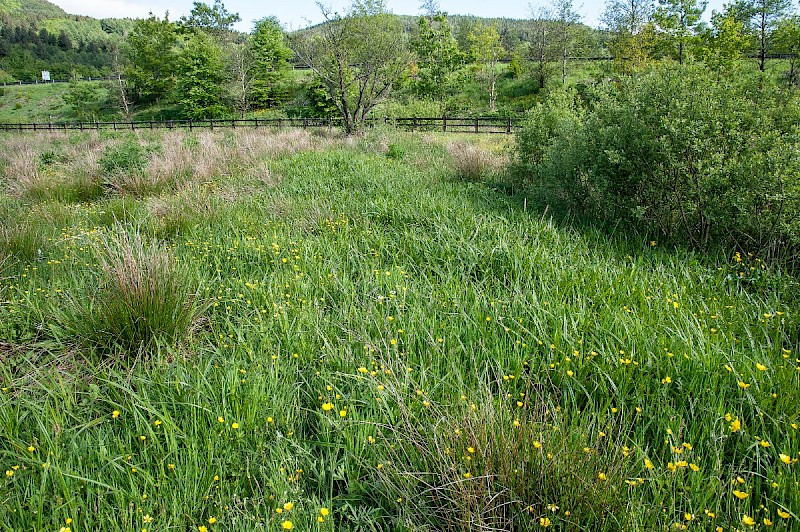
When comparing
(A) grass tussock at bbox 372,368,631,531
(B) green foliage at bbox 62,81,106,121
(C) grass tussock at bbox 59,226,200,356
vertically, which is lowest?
(A) grass tussock at bbox 372,368,631,531

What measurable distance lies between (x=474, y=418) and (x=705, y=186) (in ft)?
13.5

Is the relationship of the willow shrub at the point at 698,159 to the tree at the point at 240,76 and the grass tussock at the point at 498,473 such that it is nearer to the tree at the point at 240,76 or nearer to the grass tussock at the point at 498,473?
the grass tussock at the point at 498,473

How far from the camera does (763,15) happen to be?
2948 cm

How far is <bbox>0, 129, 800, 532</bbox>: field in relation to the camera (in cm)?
204

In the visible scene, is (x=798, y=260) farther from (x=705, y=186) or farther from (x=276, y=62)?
(x=276, y=62)

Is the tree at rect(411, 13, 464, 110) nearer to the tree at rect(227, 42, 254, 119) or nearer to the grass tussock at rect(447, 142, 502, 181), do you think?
the tree at rect(227, 42, 254, 119)

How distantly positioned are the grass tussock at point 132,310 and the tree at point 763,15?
1431 inches

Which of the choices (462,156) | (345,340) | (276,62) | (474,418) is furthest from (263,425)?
(276,62)

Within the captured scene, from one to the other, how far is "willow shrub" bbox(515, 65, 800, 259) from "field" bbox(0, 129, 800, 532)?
0.39m

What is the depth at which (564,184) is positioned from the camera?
660cm

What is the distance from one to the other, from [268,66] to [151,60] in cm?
1619

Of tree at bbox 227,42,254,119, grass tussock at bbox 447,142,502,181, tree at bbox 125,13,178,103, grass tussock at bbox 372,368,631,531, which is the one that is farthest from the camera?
tree at bbox 125,13,178,103

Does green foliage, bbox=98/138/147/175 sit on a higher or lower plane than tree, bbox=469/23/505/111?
lower

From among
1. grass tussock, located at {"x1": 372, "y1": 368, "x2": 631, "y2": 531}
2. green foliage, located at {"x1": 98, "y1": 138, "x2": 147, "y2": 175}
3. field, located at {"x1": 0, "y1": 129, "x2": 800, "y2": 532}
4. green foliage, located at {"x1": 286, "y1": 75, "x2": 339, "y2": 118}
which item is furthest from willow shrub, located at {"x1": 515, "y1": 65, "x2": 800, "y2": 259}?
green foliage, located at {"x1": 286, "y1": 75, "x2": 339, "y2": 118}
